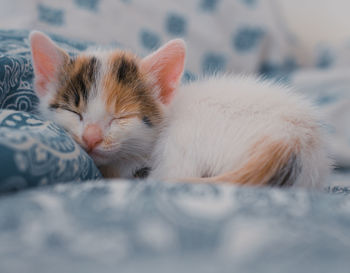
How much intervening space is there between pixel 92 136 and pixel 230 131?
26 cm

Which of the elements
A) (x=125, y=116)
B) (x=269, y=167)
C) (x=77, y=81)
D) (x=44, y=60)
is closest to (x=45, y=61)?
(x=44, y=60)

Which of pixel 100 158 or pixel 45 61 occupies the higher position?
pixel 45 61

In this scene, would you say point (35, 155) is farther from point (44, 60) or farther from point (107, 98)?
point (44, 60)

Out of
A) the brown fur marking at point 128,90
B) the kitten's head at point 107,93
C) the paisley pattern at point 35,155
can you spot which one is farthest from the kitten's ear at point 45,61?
the paisley pattern at point 35,155

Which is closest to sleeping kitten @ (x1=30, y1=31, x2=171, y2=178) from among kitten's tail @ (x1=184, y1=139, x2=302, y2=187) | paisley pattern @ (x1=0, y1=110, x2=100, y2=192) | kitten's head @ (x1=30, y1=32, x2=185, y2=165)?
kitten's head @ (x1=30, y1=32, x2=185, y2=165)

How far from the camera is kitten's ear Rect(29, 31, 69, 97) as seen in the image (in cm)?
79

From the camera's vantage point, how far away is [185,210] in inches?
16.2

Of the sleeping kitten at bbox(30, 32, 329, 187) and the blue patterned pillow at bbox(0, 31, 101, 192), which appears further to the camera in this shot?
the sleeping kitten at bbox(30, 32, 329, 187)

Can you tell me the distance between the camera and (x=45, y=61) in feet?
2.65

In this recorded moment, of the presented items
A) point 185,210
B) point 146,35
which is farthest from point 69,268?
point 146,35

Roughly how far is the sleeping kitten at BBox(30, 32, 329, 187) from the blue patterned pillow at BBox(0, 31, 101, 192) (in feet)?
0.21

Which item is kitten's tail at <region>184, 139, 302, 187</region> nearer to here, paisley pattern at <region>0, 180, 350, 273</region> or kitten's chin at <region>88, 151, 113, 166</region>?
paisley pattern at <region>0, 180, 350, 273</region>

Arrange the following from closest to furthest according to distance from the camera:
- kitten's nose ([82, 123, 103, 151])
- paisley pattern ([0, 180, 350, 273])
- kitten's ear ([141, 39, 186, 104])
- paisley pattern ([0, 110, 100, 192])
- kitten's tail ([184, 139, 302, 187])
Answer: paisley pattern ([0, 180, 350, 273]), paisley pattern ([0, 110, 100, 192]), kitten's tail ([184, 139, 302, 187]), kitten's nose ([82, 123, 103, 151]), kitten's ear ([141, 39, 186, 104])

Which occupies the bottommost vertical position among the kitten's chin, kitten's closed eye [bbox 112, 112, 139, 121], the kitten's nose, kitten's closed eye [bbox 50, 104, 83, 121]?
the kitten's chin
